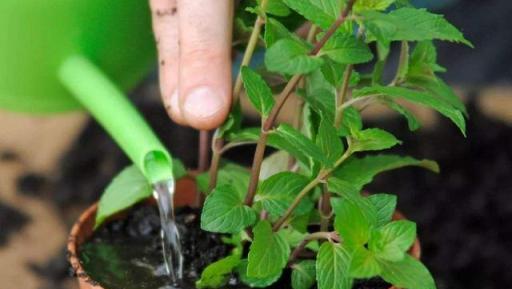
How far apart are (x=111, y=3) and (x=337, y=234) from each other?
356mm

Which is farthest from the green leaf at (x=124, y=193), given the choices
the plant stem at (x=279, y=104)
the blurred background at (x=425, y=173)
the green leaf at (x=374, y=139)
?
the blurred background at (x=425, y=173)

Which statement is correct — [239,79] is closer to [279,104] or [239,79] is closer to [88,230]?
[279,104]

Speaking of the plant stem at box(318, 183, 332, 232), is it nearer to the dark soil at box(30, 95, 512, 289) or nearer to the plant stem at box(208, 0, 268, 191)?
the plant stem at box(208, 0, 268, 191)

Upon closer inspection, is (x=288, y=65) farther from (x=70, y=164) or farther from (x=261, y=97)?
(x=70, y=164)

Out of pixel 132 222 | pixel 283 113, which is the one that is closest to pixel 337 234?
pixel 132 222

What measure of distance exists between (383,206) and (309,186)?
0.20 ft

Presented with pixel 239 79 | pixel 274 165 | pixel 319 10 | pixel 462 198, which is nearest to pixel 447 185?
pixel 462 198

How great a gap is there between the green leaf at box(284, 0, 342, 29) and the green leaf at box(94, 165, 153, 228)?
0.26 meters

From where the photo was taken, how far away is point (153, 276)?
830 mm

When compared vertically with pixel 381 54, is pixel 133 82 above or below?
below

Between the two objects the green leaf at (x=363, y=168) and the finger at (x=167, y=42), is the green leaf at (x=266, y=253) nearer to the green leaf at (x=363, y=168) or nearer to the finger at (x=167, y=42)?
the green leaf at (x=363, y=168)

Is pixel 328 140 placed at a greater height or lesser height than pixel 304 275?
greater

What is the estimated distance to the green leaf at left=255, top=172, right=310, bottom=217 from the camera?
77cm

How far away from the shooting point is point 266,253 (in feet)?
2.39
